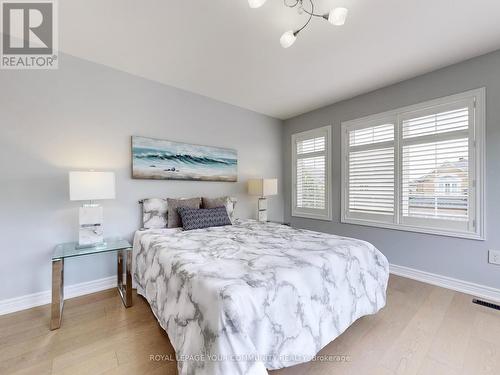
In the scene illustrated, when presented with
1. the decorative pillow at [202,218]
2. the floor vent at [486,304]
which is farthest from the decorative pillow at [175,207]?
the floor vent at [486,304]

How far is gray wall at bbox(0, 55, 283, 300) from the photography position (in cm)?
211

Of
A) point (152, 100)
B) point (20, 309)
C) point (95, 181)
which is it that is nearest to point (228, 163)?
point (152, 100)

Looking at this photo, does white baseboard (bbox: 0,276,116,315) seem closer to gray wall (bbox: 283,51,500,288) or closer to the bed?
the bed

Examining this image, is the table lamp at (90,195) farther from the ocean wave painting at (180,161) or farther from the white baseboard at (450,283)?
the white baseboard at (450,283)

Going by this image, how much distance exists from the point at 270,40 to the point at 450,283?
3322 millimetres

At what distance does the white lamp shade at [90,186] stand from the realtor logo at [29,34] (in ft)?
4.09

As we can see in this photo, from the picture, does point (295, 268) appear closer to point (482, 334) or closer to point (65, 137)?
point (482, 334)

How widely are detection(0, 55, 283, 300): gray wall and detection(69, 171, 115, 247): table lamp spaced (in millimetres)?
338

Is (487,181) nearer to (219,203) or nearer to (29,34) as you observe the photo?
(219,203)

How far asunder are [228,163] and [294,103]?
1482 mm

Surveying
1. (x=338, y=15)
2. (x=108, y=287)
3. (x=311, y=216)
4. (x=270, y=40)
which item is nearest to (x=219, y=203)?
(x=108, y=287)

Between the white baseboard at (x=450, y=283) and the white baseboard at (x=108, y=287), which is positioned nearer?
the white baseboard at (x=108, y=287)

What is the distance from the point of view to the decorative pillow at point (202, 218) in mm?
2641

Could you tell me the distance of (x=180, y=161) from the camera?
3098 mm
